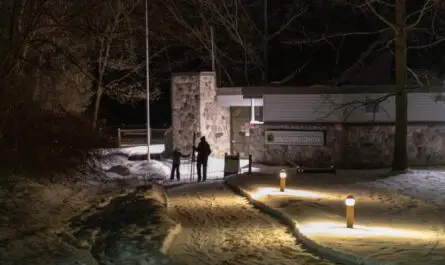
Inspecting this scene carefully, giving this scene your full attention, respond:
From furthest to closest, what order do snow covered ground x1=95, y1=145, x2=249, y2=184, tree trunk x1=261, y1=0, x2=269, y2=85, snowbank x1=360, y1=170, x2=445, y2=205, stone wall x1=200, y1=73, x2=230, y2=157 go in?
tree trunk x1=261, y1=0, x2=269, y2=85 < stone wall x1=200, y1=73, x2=230, y2=157 < snow covered ground x1=95, y1=145, x2=249, y2=184 < snowbank x1=360, y1=170, x2=445, y2=205

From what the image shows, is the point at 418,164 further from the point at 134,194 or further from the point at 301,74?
the point at 134,194

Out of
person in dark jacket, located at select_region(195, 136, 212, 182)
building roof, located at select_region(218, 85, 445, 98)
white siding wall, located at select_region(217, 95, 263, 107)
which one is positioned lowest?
person in dark jacket, located at select_region(195, 136, 212, 182)

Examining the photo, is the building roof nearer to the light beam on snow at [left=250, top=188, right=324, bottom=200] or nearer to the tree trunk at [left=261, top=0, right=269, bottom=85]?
the tree trunk at [left=261, top=0, right=269, bottom=85]

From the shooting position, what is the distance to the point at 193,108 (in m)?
34.4

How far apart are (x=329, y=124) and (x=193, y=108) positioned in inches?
303

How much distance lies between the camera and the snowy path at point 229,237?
1127 cm

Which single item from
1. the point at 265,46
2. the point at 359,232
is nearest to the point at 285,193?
the point at 359,232

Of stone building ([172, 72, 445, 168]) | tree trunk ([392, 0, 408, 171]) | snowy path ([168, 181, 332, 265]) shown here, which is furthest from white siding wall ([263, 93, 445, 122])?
snowy path ([168, 181, 332, 265])

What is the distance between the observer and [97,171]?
19.9 meters

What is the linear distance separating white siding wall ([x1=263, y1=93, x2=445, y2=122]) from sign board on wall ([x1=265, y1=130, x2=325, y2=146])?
27.5 inches

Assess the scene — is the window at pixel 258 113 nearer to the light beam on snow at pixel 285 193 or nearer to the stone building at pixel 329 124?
the stone building at pixel 329 124

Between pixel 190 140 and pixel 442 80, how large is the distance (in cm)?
1384

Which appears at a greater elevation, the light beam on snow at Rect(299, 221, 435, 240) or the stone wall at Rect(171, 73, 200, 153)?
the stone wall at Rect(171, 73, 200, 153)

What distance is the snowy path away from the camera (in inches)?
444
